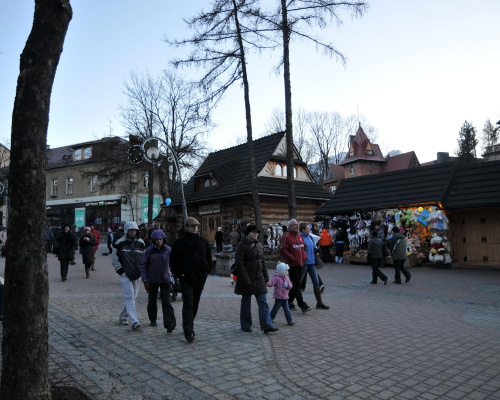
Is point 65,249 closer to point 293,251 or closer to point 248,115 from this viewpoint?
point 293,251

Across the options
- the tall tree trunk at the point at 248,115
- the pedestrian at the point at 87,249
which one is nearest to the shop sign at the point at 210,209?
the tall tree trunk at the point at 248,115

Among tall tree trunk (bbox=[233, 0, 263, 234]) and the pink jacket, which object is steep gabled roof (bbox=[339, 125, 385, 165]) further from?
the pink jacket

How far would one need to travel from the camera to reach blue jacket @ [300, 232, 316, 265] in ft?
29.5

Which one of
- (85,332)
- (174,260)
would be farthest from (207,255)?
(85,332)

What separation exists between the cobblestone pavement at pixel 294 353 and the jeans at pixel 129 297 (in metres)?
0.27

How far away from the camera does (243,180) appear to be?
1029 inches

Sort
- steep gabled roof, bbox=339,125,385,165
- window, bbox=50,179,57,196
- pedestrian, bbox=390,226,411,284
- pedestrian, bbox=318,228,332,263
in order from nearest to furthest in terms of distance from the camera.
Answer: pedestrian, bbox=390,226,411,284, pedestrian, bbox=318,228,332,263, window, bbox=50,179,57,196, steep gabled roof, bbox=339,125,385,165

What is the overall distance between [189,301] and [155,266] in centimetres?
115

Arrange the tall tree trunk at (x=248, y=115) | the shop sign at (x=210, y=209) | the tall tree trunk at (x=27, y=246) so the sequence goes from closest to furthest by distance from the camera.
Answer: the tall tree trunk at (x=27, y=246), the tall tree trunk at (x=248, y=115), the shop sign at (x=210, y=209)

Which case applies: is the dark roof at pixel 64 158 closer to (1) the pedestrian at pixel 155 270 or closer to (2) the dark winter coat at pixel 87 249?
(2) the dark winter coat at pixel 87 249

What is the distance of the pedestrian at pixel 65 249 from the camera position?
13906 mm

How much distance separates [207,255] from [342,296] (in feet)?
17.4

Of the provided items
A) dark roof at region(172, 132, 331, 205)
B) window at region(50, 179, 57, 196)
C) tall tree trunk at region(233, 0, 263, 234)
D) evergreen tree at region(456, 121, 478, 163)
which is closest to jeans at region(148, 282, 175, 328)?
tall tree trunk at region(233, 0, 263, 234)

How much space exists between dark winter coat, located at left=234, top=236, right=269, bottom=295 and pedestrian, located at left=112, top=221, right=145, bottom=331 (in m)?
1.79
